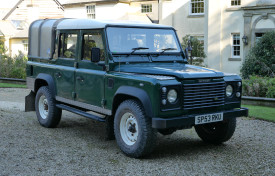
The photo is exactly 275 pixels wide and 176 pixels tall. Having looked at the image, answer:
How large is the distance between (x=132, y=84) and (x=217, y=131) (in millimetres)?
2111

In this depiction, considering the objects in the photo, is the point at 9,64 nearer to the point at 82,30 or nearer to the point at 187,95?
the point at 82,30

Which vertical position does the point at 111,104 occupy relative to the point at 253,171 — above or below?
above

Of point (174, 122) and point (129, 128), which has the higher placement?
point (174, 122)

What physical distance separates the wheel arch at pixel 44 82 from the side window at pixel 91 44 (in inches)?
53.4

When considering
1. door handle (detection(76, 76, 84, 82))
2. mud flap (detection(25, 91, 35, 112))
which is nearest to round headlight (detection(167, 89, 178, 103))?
door handle (detection(76, 76, 84, 82))

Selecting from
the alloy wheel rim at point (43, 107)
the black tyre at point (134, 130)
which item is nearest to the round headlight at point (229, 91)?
the black tyre at point (134, 130)

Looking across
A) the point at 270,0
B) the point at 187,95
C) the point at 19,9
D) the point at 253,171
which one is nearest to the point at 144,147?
the point at 187,95

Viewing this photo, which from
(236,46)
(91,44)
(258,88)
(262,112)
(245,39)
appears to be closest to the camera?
(91,44)

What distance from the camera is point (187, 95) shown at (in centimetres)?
654

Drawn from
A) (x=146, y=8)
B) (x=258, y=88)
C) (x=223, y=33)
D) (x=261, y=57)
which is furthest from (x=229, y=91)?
(x=146, y=8)

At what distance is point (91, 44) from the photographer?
7898 millimetres

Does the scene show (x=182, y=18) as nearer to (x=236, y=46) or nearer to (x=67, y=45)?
(x=236, y=46)

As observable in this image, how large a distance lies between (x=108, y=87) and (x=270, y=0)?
64.2 ft

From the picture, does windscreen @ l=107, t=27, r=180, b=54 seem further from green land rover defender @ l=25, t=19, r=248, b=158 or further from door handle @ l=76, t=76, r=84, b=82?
door handle @ l=76, t=76, r=84, b=82
